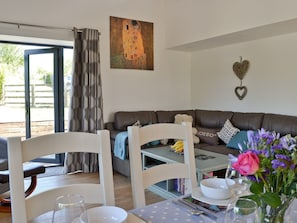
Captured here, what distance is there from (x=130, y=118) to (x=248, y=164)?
403 centimetres

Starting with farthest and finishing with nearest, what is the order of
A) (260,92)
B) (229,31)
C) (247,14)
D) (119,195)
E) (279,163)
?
(260,92) → (229,31) → (247,14) → (119,195) → (279,163)

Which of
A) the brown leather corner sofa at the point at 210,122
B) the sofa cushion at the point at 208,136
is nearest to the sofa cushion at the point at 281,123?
the brown leather corner sofa at the point at 210,122

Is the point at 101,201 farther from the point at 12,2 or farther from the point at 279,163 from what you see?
the point at 12,2

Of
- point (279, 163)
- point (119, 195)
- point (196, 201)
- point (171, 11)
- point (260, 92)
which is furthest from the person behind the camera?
point (171, 11)

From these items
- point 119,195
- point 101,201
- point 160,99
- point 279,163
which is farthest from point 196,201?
point 160,99

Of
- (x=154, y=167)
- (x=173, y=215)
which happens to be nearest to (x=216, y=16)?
(x=154, y=167)

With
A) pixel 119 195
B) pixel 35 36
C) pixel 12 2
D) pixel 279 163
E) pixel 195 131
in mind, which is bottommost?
pixel 119 195

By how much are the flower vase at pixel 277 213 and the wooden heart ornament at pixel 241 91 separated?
4035mm

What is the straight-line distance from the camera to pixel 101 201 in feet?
4.33

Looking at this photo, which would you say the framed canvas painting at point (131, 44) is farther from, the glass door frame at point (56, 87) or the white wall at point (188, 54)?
the glass door frame at point (56, 87)

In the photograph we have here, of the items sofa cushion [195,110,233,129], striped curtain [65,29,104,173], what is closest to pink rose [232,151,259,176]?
striped curtain [65,29,104,173]

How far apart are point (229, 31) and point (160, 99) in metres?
1.91

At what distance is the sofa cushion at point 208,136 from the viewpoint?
14.3 feet

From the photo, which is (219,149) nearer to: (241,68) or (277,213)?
(241,68)
